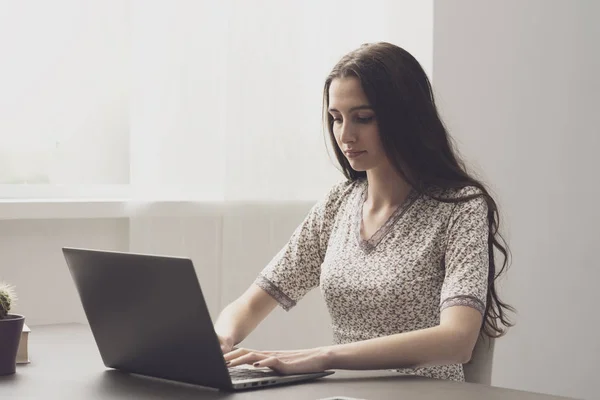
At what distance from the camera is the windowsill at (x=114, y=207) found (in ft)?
8.46

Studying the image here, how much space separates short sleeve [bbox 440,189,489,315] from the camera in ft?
6.23

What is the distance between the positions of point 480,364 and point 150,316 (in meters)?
0.75

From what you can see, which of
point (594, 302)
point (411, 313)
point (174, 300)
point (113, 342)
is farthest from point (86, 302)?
point (594, 302)

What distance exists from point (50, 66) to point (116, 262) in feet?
4.70

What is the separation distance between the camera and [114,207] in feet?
9.02

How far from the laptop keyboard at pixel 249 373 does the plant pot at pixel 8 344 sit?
0.38 m

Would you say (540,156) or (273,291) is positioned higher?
(540,156)

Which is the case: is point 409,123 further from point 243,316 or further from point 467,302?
point 243,316

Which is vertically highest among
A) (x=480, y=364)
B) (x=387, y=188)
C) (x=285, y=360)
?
(x=387, y=188)

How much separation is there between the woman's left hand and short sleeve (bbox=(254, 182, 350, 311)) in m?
0.56

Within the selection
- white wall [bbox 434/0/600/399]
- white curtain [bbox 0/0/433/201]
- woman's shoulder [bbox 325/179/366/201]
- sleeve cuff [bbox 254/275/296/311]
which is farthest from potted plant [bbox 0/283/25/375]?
white wall [bbox 434/0/600/399]

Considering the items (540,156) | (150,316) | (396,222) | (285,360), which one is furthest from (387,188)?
(540,156)

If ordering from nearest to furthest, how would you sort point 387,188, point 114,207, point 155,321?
point 155,321 → point 387,188 → point 114,207

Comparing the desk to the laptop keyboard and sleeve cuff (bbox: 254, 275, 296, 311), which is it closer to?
the laptop keyboard
